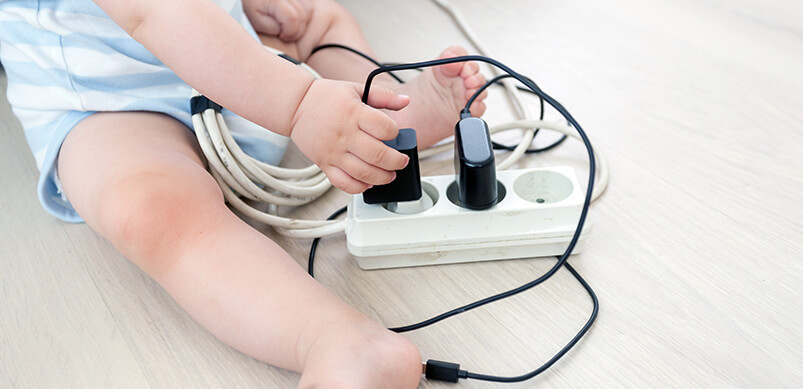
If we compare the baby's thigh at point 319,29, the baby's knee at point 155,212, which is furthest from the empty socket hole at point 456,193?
the baby's thigh at point 319,29

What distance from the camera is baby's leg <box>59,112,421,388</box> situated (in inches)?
17.7

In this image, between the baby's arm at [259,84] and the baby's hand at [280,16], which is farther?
the baby's hand at [280,16]

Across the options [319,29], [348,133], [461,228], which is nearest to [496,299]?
[461,228]

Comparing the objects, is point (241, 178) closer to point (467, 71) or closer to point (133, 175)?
point (133, 175)

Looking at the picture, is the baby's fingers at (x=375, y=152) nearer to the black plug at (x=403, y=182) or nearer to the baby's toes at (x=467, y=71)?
the black plug at (x=403, y=182)

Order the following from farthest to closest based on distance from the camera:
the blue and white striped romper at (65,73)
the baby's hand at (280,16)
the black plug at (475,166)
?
the baby's hand at (280,16) < the blue and white striped romper at (65,73) < the black plug at (475,166)

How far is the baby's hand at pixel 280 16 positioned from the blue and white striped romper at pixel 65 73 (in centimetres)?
19

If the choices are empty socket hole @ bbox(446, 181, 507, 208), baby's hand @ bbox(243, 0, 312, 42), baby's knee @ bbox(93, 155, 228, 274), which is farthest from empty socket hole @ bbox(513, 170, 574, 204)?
baby's hand @ bbox(243, 0, 312, 42)

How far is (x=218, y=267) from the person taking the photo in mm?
504

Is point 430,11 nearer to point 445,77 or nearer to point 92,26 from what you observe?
point 445,77

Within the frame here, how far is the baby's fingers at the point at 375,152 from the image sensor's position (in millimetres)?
497

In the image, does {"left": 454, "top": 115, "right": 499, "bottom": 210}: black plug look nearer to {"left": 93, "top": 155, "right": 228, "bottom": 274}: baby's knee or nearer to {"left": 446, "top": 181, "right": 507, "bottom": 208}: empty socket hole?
{"left": 446, "top": 181, "right": 507, "bottom": 208}: empty socket hole

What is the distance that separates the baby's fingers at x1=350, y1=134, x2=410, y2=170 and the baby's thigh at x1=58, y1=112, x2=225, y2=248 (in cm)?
15

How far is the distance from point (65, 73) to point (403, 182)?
1.26ft
